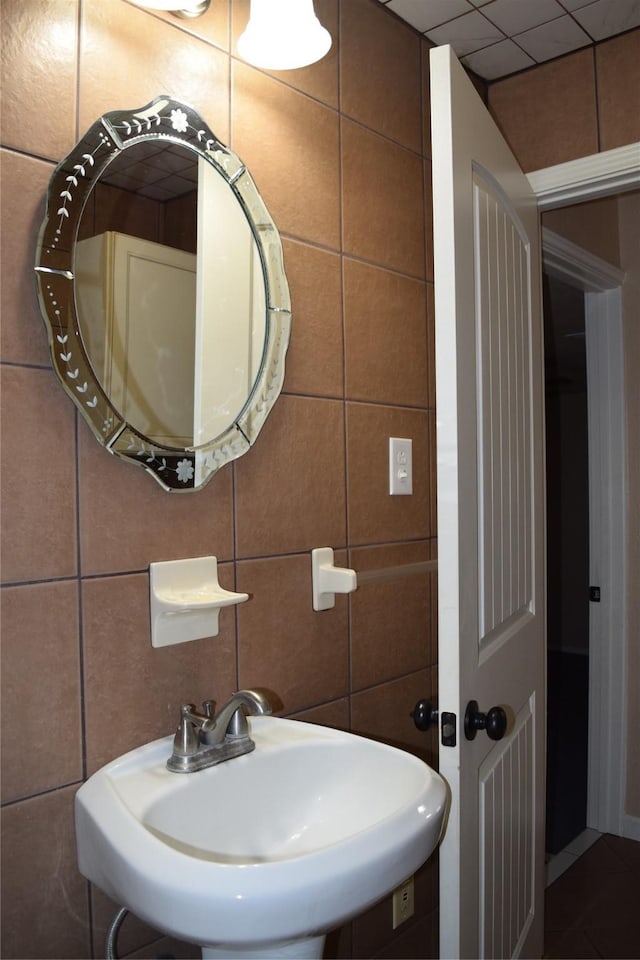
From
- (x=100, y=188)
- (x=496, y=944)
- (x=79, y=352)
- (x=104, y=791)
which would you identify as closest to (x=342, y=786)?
(x=104, y=791)

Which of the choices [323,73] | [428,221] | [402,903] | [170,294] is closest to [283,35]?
[323,73]

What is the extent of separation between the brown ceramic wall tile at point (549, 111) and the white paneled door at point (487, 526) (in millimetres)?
199

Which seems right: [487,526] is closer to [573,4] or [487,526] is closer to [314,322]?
[314,322]

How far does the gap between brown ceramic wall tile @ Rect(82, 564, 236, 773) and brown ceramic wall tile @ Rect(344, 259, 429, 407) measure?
63 centimetres

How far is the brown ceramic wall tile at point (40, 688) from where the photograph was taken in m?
0.98

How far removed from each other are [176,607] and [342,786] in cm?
38

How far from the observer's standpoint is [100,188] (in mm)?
1079

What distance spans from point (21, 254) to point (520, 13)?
130cm

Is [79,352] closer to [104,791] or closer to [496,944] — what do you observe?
[104,791]

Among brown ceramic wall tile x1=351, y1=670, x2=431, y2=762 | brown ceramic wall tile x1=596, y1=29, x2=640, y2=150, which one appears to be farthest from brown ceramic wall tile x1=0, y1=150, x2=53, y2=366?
brown ceramic wall tile x1=596, y1=29, x2=640, y2=150

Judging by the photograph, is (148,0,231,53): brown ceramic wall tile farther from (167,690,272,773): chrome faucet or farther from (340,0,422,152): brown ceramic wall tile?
(167,690,272,773): chrome faucet

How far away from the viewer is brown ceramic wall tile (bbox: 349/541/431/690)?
1556 millimetres

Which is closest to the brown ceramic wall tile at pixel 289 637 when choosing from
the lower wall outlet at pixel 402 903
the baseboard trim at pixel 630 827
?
the lower wall outlet at pixel 402 903

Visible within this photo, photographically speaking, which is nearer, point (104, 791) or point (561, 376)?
point (104, 791)
